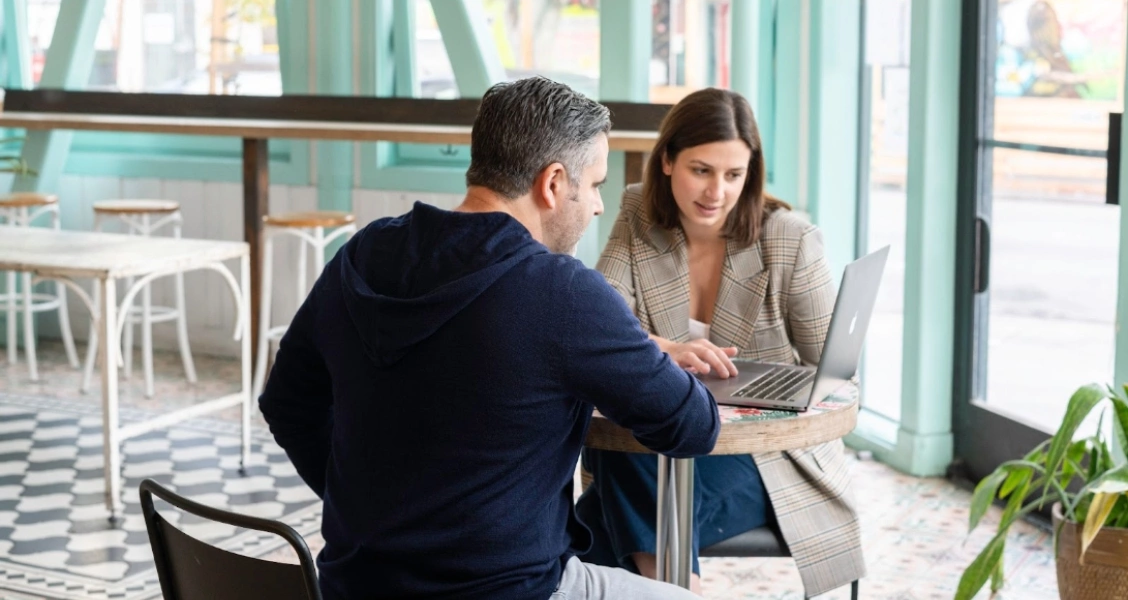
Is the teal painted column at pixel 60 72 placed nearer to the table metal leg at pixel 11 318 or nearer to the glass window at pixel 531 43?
the table metal leg at pixel 11 318

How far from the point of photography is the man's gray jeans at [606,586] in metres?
1.91

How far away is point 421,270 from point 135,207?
169 inches

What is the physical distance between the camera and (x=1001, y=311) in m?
4.29

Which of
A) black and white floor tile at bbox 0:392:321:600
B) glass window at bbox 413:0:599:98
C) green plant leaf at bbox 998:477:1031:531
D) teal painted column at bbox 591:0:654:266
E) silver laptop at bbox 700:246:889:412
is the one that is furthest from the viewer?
glass window at bbox 413:0:599:98

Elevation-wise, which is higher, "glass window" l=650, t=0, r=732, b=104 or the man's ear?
"glass window" l=650, t=0, r=732, b=104

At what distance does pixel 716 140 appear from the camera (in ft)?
9.48

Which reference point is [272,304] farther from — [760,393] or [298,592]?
[298,592]

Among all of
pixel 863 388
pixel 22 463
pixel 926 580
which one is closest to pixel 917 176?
pixel 863 388

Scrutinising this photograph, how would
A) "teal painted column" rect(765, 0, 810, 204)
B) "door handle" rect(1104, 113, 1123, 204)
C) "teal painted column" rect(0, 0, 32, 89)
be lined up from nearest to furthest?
"door handle" rect(1104, 113, 1123, 204) → "teal painted column" rect(765, 0, 810, 204) → "teal painted column" rect(0, 0, 32, 89)

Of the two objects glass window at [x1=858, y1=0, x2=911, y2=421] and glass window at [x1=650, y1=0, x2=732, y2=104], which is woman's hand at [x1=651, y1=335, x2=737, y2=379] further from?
glass window at [x1=650, y1=0, x2=732, y2=104]

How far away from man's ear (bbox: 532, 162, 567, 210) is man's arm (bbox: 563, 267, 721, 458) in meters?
0.15

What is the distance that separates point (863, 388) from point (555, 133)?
136 inches

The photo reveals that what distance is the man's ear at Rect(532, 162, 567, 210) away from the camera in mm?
1870

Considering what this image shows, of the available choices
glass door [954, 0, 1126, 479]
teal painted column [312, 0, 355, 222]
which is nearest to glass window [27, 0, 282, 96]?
teal painted column [312, 0, 355, 222]
